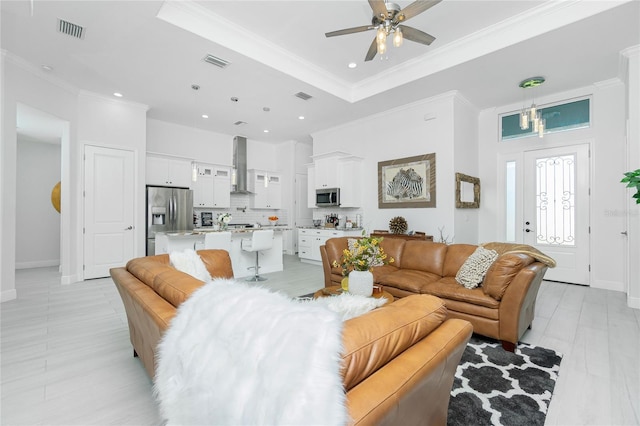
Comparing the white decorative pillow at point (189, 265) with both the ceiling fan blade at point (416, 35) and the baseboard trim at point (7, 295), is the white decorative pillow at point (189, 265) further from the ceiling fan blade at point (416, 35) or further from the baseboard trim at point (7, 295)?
the baseboard trim at point (7, 295)

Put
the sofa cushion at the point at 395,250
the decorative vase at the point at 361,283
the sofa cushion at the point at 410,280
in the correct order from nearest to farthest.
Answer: the decorative vase at the point at 361,283, the sofa cushion at the point at 410,280, the sofa cushion at the point at 395,250

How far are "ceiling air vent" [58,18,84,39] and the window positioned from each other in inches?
272

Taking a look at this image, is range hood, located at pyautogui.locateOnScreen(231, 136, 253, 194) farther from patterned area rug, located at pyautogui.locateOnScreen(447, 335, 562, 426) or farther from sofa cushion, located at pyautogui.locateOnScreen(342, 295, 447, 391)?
sofa cushion, located at pyautogui.locateOnScreen(342, 295, 447, 391)

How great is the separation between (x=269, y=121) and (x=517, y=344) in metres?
6.00

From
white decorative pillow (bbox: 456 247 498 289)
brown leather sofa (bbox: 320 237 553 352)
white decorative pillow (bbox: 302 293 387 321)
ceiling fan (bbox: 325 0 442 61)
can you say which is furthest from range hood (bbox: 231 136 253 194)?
white decorative pillow (bbox: 302 293 387 321)

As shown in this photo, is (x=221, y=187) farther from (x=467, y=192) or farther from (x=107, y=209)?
(x=467, y=192)

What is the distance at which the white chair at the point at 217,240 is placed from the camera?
178 inches

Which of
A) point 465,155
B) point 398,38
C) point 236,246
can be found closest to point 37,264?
point 236,246

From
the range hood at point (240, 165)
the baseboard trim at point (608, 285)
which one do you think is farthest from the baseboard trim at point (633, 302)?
the range hood at point (240, 165)

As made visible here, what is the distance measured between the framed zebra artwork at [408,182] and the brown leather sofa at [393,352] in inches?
168

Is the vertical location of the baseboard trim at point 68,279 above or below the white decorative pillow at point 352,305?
below

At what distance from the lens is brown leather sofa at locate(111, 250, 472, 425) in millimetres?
848

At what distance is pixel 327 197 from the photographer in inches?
264

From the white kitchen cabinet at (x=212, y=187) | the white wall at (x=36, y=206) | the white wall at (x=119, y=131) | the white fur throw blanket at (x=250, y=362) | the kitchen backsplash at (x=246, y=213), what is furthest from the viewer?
the kitchen backsplash at (x=246, y=213)
